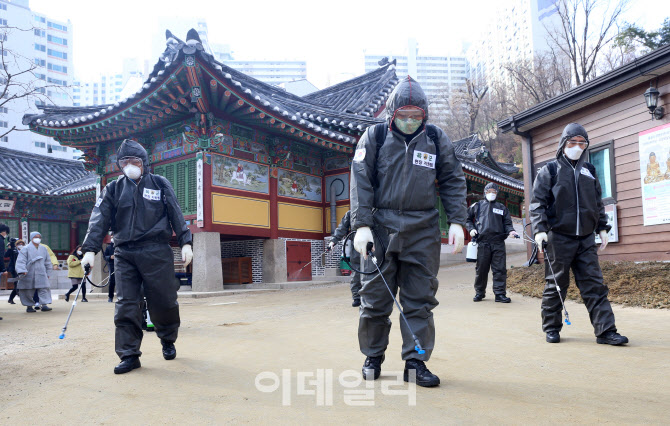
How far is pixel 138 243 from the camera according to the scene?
414 cm

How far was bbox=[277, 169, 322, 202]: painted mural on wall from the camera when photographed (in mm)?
→ 14452

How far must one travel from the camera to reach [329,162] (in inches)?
616

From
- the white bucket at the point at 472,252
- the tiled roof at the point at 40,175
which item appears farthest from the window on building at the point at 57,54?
the white bucket at the point at 472,252

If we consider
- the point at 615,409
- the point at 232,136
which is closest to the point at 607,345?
the point at 615,409

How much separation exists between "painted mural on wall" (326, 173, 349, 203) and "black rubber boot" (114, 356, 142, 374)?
451 inches

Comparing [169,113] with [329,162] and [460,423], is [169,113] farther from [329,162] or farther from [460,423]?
[460,423]

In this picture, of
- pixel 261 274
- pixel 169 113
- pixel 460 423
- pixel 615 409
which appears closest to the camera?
pixel 460 423

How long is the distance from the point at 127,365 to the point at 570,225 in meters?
3.97

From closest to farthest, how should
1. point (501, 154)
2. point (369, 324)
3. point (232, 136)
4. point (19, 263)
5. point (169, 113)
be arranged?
point (369, 324) < point (19, 263) < point (169, 113) < point (232, 136) < point (501, 154)

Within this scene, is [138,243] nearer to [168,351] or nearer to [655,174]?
[168,351]

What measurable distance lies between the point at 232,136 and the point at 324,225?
13.9ft

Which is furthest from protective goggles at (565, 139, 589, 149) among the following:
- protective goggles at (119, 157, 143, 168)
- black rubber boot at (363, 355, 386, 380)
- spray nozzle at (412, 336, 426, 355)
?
A: protective goggles at (119, 157, 143, 168)

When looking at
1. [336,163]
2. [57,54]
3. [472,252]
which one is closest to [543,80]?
[336,163]

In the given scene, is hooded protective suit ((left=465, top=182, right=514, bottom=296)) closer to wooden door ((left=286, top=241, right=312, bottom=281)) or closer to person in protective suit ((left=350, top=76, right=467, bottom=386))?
person in protective suit ((left=350, top=76, right=467, bottom=386))
